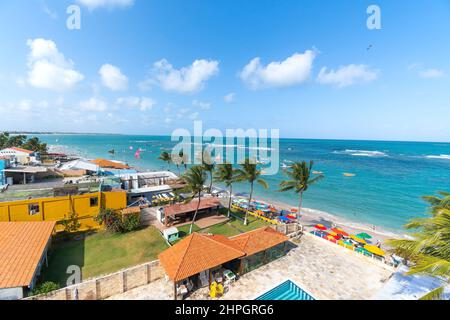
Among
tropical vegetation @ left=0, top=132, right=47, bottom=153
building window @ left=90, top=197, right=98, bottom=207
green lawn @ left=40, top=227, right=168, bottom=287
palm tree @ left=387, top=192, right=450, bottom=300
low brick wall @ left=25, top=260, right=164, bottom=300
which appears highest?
tropical vegetation @ left=0, top=132, right=47, bottom=153

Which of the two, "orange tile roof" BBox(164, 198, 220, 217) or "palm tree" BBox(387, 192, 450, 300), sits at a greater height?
"palm tree" BBox(387, 192, 450, 300)

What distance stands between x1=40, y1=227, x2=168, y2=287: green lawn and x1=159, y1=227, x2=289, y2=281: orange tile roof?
3576mm

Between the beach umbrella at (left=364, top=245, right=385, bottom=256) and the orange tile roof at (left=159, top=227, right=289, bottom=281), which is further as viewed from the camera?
the beach umbrella at (left=364, top=245, right=385, bottom=256)

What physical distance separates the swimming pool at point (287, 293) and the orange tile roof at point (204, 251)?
2156mm

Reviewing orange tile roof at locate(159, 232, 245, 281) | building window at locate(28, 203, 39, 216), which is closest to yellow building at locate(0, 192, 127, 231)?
building window at locate(28, 203, 39, 216)

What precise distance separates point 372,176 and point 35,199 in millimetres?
59918

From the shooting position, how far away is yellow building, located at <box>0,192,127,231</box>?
14.8 m

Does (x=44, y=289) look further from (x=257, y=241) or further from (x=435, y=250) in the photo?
(x=435, y=250)

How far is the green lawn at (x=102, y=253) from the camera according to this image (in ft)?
39.6

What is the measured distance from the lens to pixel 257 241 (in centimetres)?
1287

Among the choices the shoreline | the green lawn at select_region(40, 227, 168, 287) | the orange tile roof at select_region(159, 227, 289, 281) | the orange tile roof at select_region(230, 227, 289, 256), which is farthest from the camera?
the shoreline

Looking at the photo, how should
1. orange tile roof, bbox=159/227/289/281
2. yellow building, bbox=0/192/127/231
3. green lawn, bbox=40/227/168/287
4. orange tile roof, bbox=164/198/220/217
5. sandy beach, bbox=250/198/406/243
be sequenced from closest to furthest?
orange tile roof, bbox=159/227/289/281 < green lawn, bbox=40/227/168/287 < yellow building, bbox=0/192/127/231 < orange tile roof, bbox=164/198/220/217 < sandy beach, bbox=250/198/406/243

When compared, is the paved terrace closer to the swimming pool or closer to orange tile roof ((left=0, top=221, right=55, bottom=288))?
the swimming pool
